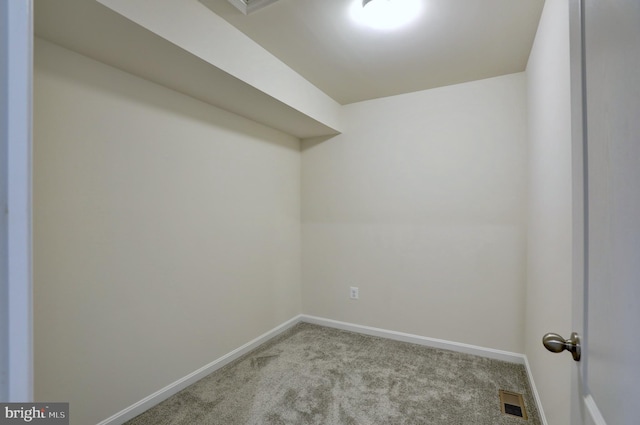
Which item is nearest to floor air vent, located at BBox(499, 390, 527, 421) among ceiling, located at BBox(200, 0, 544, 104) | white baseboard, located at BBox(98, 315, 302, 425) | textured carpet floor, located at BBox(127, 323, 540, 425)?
textured carpet floor, located at BBox(127, 323, 540, 425)

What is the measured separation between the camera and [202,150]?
2.24 m

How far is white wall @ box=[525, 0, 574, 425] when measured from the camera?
4.10 feet

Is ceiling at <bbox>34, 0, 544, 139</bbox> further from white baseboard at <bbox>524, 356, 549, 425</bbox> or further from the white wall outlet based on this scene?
white baseboard at <bbox>524, 356, 549, 425</bbox>

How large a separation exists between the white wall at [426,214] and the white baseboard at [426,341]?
0.16ft

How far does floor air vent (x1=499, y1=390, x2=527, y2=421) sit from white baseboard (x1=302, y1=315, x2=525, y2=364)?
480 mm

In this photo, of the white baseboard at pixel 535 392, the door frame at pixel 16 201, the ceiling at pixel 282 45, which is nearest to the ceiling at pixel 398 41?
the ceiling at pixel 282 45

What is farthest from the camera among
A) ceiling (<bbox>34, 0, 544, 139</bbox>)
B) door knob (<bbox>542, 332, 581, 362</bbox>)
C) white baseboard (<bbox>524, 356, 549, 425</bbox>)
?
white baseboard (<bbox>524, 356, 549, 425</bbox>)

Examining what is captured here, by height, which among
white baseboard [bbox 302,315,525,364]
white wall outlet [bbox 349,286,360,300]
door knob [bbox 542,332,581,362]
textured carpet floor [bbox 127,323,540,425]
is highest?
door knob [bbox 542,332,581,362]

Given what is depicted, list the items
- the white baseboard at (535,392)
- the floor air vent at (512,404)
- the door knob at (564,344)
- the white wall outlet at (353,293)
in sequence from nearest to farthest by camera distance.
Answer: the door knob at (564,344) → the white baseboard at (535,392) → the floor air vent at (512,404) → the white wall outlet at (353,293)

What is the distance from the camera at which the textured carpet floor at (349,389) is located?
180 centimetres

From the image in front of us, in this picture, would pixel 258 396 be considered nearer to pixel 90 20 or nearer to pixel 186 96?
pixel 186 96

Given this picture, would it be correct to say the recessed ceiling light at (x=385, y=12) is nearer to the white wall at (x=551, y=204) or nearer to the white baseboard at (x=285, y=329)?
the white wall at (x=551, y=204)

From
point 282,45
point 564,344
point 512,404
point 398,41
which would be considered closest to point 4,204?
point 564,344

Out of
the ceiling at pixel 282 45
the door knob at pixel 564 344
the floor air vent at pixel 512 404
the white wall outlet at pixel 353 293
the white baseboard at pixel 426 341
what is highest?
the ceiling at pixel 282 45
